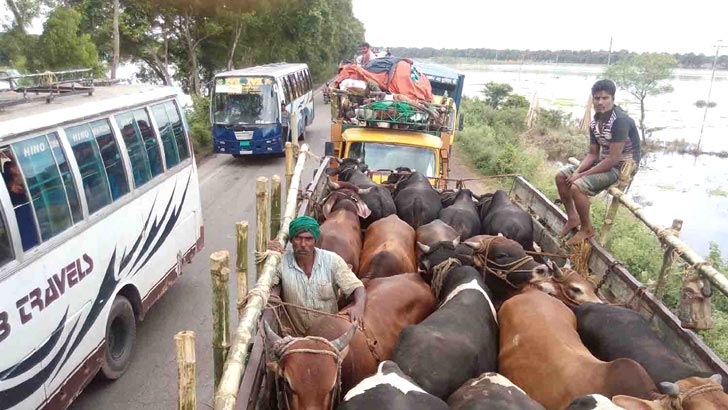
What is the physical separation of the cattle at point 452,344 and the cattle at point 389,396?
0.26 meters

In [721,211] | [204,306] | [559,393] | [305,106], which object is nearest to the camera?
[559,393]

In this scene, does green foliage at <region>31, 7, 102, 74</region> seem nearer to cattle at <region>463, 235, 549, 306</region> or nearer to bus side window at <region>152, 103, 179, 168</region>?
bus side window at <region>152, 103, 179, 168</region>

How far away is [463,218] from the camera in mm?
6027

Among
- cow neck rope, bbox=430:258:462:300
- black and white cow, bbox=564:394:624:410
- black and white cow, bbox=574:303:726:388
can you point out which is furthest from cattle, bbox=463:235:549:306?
black and white cow, bbox=564:394:624:410

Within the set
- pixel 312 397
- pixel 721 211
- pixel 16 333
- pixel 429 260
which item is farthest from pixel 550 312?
A: pixel 721 211

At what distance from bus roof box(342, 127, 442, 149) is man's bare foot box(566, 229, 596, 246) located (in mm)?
3230

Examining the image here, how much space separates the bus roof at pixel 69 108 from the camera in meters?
4.18

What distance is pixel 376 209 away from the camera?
622cm

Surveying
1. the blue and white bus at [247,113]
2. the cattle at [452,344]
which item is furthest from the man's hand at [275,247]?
the blue and white bus at [247,113]

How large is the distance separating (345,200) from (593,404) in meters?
3.72

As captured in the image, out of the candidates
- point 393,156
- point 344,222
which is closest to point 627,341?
point 344,222

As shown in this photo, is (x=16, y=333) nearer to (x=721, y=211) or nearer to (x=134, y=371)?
(x=134, y=371)

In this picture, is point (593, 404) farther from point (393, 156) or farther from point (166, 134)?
point (393, 156)

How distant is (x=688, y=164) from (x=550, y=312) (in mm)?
35339
